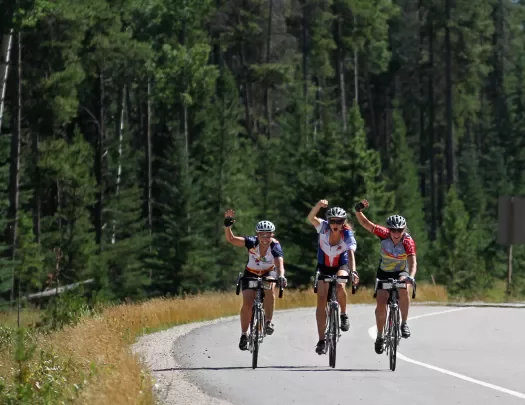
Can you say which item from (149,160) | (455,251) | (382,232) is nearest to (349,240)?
(382,232)

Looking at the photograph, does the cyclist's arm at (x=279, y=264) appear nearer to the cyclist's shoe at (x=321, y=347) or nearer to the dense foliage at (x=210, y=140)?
the cyclist's shoe at (x=321, y=347)

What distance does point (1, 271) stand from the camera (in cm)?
4091

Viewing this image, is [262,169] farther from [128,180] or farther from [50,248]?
[50,248]

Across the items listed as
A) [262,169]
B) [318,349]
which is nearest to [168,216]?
[262,169]

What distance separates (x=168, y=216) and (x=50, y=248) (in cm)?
799

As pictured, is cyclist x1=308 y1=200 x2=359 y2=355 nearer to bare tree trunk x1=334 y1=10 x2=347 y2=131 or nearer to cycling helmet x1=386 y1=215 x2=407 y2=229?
cycling helmet x1=386 y1=215 x2=407 y2=229

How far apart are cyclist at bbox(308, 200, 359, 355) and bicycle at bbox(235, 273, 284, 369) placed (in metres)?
0.62

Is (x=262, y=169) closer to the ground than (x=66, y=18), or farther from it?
closer to the ground

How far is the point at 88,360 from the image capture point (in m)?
16.3

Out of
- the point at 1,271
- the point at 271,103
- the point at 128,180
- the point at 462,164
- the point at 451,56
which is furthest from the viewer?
the point at 462,164

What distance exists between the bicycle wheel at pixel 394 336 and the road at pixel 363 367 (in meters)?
0.13

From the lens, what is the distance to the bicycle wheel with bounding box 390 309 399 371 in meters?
16.0

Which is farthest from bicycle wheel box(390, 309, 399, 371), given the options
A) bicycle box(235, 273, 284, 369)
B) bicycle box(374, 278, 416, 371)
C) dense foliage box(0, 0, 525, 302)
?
dense foliage box(0, 0, 525, 302)

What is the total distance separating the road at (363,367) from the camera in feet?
44.2
